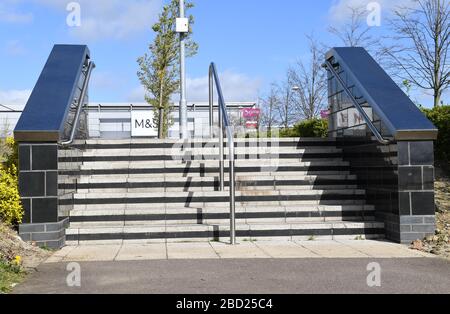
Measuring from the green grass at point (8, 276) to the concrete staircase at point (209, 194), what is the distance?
1.91 m

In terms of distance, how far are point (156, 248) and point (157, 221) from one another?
97 cm

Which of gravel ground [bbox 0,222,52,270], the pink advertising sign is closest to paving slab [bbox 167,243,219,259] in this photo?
gravel ground [bbox 0,222,52,270]

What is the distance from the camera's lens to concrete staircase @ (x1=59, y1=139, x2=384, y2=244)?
784 centimetres

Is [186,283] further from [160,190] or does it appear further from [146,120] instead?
[146,120]

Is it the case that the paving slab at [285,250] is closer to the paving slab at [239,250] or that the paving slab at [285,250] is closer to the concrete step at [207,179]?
the paving slab at [239,250]

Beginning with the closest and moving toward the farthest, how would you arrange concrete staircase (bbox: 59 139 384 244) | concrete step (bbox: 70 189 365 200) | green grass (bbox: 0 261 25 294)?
1. green grass (bbox: 0 261 25 294)
2. concrete staircase (bbox: 59 139 384 244)
3. concrete step (bbox: 70 189 365 200)

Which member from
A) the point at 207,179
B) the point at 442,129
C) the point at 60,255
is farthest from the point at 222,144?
the point at 442,129

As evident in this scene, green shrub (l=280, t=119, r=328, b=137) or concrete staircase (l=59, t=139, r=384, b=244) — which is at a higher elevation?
green shrub (l=280, t=119, r=328, b=137)

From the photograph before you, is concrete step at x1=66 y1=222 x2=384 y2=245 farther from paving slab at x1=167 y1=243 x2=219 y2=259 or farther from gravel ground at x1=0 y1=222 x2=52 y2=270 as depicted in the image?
gravel ground at x1=0 y1=222 x2=52 y2=270

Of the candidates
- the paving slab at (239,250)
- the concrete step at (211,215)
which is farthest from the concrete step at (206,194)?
the paving slab at (239,250)

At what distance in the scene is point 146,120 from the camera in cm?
3656

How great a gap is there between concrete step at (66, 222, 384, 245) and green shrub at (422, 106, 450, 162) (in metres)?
A: 2.84

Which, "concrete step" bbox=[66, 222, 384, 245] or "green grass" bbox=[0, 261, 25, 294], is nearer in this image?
"green grass" bbox=[0, 261, 25, 294]
